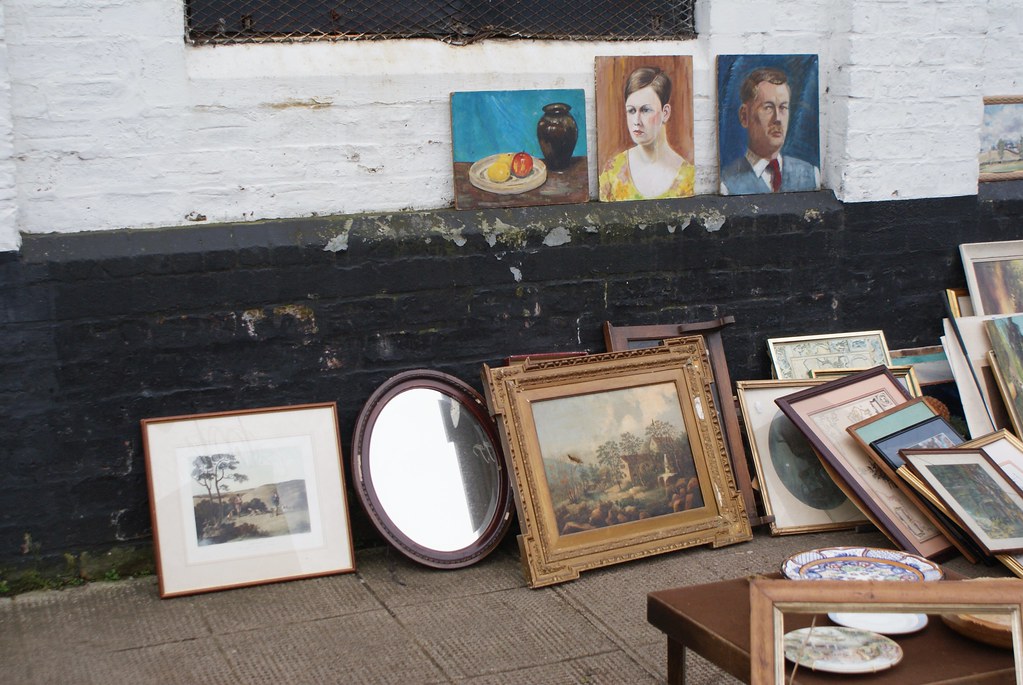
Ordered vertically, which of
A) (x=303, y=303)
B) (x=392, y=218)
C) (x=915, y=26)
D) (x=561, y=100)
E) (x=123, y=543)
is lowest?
(x=123, y=543)

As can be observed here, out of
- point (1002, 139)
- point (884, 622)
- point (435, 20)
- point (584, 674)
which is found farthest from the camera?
point (1002, 139)

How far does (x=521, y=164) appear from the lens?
15.2 feet

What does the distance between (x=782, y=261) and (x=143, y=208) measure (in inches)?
110

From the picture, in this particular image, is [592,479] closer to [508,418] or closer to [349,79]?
[508,418]

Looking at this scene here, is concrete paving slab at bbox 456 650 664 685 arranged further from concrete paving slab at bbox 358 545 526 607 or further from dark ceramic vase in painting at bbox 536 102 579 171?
dark ceramic vase in painting at bbox 536 102 579 171

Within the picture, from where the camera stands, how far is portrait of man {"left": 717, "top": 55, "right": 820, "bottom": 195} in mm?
4941

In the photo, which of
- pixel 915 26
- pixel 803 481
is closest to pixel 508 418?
pixel 803 481

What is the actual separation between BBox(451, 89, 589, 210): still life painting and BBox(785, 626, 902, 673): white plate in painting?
2468 millimetres

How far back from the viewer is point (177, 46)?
4.14m

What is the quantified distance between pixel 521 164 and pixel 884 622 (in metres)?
2.54

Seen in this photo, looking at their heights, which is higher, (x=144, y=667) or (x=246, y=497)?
(x=246, y=497)

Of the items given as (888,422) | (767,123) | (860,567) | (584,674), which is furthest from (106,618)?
(767,123)

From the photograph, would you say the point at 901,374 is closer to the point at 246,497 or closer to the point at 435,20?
the point at 435,20

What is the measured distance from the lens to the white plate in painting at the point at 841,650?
249cm
